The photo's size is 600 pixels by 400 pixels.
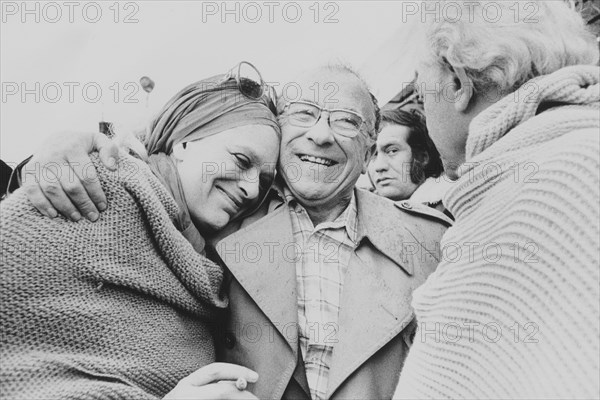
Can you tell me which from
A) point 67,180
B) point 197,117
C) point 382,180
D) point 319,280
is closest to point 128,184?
point 67,180

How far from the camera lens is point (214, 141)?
2186mm

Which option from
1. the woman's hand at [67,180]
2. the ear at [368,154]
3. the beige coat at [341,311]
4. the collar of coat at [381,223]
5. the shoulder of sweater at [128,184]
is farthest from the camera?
the ear at [368,154]

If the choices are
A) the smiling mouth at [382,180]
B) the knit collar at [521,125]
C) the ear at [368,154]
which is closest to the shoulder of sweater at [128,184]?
the knit collar at [521,125]

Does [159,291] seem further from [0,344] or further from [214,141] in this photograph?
[214,141]

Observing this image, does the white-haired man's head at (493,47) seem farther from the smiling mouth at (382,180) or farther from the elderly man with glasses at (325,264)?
the smiling mouth at (382,180)

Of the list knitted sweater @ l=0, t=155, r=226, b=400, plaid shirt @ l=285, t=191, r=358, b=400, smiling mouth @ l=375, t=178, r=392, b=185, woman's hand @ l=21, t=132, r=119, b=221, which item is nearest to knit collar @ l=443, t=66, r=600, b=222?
plaid shirt @ l=285, t=191, r=358, b=400

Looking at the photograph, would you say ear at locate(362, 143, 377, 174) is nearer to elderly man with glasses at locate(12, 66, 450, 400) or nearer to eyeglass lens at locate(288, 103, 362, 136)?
elderly man with glasses at locate(12, 66, 450, 400)

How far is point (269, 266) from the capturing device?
2199mm

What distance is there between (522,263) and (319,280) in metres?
1.05

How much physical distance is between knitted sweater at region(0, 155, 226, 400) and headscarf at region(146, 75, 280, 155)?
16.6 inches

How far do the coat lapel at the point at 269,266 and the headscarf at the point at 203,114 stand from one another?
0.42 meters

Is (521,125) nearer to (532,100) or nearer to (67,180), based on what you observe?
(532,100)

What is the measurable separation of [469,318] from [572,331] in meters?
0.30

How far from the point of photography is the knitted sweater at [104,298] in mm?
1455
